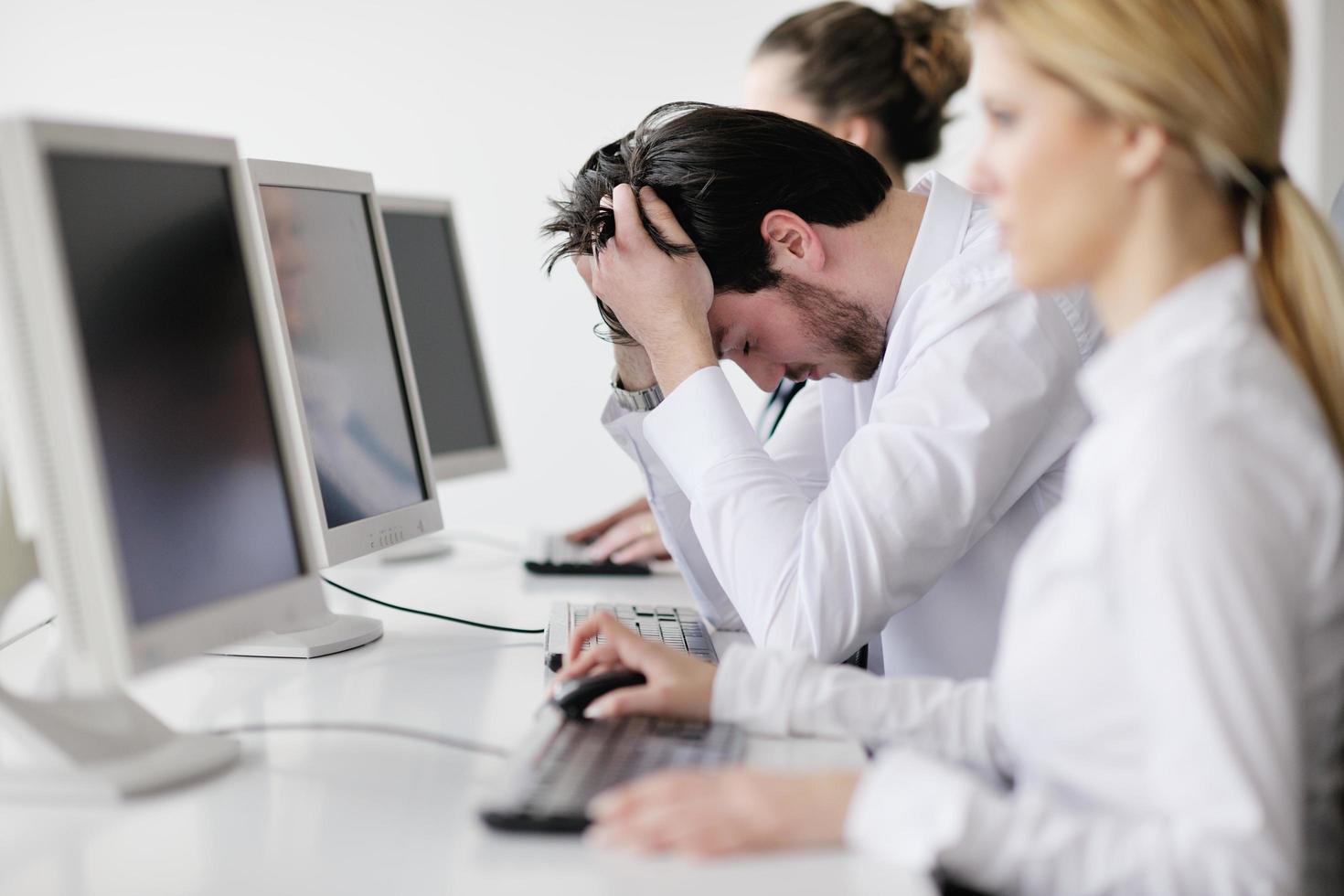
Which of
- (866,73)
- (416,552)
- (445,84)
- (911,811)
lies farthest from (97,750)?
(445,84)

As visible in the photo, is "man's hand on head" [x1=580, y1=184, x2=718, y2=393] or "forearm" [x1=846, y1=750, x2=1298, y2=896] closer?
"forearm" [x1=846, y1=750, x2=1298, y2=896]

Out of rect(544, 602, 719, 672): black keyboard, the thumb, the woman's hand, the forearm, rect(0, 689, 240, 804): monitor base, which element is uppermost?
the thumb

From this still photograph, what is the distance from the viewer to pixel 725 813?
30.3 inches

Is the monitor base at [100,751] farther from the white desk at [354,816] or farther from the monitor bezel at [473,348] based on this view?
the monitor bezel at [473,348]

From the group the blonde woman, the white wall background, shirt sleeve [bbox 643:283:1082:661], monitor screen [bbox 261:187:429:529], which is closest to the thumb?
shirt sleeve [bbox 643:283:1082:661]

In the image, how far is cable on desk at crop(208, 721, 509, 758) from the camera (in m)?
1.03

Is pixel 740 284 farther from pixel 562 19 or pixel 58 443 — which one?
pixel 562 19

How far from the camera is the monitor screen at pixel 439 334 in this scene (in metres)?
2.02

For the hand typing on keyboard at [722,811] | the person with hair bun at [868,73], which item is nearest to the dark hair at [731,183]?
the hand typing on keyboard at [722,811]

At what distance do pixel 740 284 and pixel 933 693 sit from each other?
1.95 feet

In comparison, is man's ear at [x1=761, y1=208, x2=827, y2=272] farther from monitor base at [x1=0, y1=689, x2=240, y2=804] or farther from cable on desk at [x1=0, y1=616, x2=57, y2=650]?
cable on desk at [x1=0, y1=616, x2=57, y2=650]

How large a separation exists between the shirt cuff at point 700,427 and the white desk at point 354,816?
0.88ft

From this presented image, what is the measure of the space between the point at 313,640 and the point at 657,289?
545 millimetres

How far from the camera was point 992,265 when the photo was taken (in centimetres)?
133
